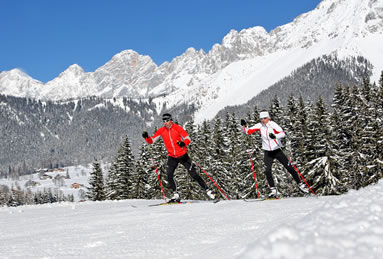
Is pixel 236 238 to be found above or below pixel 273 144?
below

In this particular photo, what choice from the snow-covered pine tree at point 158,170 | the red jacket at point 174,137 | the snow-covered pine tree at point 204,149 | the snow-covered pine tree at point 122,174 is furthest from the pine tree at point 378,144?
the snow-covered pine tree at point 122,174

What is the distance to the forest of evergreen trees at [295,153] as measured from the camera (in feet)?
88.2

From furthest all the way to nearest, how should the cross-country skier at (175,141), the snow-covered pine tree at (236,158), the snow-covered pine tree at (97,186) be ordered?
the snow-covered pine tree at (97,186), the snow-covered pine tree at (236,158), the cross-country skier at (175,141)

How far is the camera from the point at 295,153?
1266 inches

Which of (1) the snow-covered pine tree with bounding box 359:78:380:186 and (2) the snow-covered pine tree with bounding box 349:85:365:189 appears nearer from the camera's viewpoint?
(1) the snow-covered pine tree with bounding box 359:78:380:186

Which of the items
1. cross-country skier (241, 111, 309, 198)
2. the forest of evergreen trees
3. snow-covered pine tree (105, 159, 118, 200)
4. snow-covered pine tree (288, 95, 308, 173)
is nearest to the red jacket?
cross-country skier (241, 111, 309, 198)

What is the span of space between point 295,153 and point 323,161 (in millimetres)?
5261

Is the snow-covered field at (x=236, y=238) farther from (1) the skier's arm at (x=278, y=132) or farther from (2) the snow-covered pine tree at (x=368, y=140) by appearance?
(2) the snow-covered pine tree at (x=368, y=140)

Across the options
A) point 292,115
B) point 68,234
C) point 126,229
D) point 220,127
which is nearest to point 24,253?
point 68,234

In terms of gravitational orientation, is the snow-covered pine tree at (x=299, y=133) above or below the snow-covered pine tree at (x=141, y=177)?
above

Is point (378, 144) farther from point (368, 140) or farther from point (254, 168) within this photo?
point (254, 168)

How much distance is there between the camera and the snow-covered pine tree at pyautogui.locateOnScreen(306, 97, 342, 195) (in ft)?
88.5

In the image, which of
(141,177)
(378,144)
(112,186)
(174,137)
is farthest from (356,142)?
(112,186)

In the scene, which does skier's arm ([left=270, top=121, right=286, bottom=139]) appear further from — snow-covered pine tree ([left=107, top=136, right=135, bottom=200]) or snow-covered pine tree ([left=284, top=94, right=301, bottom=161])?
snow-covered pine tree ([left=107, top=136, right=135, bottom=200])
